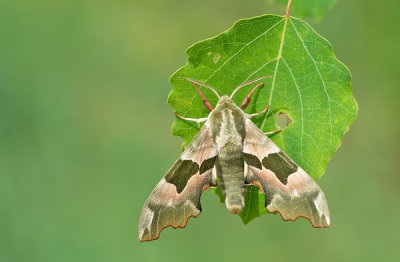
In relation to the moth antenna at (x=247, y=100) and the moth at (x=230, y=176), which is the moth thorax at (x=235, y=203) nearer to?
the moth at (x=230, y=176)

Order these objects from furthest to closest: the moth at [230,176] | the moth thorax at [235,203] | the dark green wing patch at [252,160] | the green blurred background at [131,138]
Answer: the green blurred background at [131,138] → the dark green wing patch at [252,160] → the moth at [230,176] → the moth thorax at [235,203]

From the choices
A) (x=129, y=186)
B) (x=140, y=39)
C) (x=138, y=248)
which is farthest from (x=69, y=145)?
(x=140, y=39)

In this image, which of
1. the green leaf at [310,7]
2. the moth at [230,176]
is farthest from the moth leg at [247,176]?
the green leaf at [310,7]

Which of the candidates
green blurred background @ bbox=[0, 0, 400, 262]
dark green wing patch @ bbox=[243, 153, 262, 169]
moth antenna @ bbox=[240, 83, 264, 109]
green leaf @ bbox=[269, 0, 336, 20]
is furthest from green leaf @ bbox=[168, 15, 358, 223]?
green blurred background @ bbox=[0, 0, 400, 262]

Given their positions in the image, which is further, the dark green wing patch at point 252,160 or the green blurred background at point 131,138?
the green blurred background at point 131,138

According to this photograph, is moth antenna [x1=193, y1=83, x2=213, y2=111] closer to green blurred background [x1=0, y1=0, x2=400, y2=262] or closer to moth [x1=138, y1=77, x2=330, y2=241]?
moth [x1=138, y1=77, x2=330, y2=241]

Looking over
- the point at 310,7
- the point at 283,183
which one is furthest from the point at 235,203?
the point at 310,7

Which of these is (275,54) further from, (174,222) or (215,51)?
(174,222)
